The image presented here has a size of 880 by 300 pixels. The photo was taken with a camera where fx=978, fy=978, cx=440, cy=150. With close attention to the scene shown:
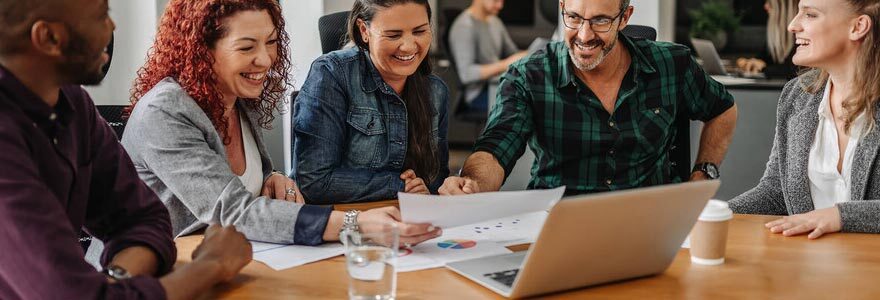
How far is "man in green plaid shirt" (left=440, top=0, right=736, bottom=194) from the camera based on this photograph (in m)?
2.41

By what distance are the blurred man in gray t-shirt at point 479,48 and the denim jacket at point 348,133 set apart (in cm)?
366

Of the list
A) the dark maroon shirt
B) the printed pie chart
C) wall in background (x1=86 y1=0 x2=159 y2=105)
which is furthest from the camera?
wall in background (x1=86 y1=0 x2=159 y2=105)

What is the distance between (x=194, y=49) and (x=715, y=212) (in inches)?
41.2

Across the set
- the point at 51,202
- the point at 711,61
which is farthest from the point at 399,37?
the point at 711,61

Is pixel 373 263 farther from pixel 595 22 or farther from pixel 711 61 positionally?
pixel 711 61

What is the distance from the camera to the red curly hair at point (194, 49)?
1943mm

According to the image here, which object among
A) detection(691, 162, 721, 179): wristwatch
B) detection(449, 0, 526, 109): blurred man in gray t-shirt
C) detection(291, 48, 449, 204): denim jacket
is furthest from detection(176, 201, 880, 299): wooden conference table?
detection(449, 0, 526, 109): blurred man in gray t-shirt

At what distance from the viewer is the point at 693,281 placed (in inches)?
59.5

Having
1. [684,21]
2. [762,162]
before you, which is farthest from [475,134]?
[762,162]

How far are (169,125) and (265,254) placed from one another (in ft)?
1.16

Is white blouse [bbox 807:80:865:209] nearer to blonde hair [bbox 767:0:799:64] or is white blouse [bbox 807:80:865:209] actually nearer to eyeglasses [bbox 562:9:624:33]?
eyeglasses [bbox 562:9:624:33]

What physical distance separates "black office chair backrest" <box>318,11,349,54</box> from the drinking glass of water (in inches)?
52.3

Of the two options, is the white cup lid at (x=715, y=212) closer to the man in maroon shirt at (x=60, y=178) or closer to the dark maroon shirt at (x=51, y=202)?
the man in maroon shirt at (x=60, y=178)

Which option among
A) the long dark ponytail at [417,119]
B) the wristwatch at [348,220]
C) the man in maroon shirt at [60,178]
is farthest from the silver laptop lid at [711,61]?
the man in maroon shirt at [60,178]
